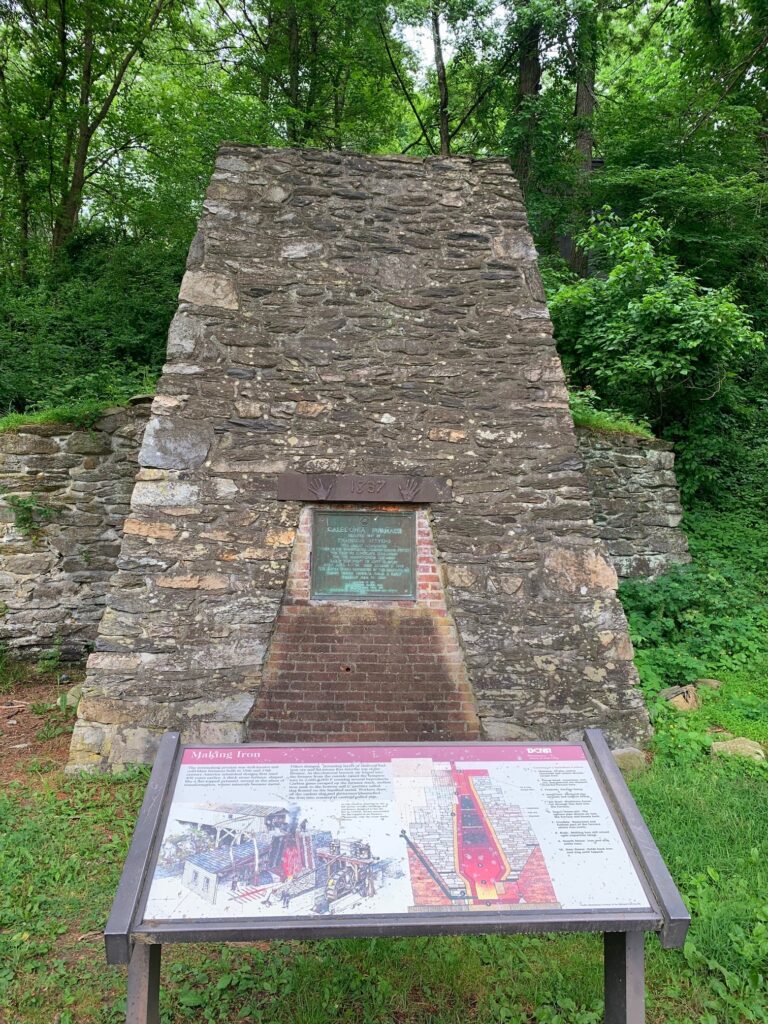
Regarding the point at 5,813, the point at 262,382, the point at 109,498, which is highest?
the point at 262,382

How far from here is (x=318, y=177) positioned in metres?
5.19

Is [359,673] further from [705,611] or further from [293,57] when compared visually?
[293,57]

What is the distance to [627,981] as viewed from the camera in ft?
6.86

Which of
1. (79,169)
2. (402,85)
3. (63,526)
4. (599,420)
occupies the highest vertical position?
(402,85)

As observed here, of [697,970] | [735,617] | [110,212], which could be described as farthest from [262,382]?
[110,212]

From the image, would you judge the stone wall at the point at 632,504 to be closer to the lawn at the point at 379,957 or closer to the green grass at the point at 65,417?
the lawn at the point at 379,957

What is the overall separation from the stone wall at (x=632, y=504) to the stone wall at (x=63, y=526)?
5005 millimetres

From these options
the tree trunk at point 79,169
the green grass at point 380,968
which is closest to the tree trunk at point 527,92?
the tree trunk at point 79,169

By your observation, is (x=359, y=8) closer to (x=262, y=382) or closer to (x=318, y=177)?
(x=318, y=177)

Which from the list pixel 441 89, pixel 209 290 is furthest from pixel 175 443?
pixel 441 89

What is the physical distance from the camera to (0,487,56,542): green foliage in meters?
6.14

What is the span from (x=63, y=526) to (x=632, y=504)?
6108 millimetres

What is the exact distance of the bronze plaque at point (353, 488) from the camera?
461 cm

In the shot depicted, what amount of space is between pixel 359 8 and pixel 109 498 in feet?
30.2
